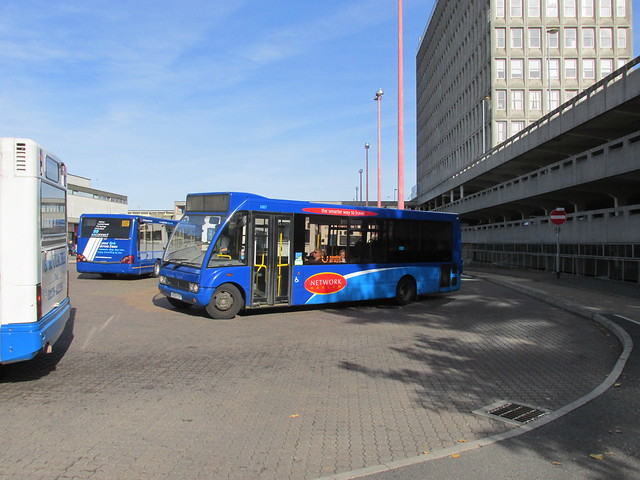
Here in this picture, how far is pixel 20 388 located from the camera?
603 centimetres

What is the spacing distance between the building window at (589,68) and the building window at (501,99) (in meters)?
7.93

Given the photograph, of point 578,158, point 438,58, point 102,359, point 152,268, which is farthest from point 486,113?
point 102,359

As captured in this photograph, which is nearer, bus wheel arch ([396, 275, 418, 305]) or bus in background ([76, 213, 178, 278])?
bus wheel arch ([396, 275, 418, 305])

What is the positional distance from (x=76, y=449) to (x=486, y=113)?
52.6m

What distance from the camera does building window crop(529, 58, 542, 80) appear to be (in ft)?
162

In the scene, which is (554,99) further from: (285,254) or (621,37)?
(285,254)

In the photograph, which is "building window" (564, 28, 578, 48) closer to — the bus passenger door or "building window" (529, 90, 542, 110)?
"building window" (529, 90, 542, 110)

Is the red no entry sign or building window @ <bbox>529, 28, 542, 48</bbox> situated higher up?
building window @ <bbox>529, 28, 542, 48</bbox>

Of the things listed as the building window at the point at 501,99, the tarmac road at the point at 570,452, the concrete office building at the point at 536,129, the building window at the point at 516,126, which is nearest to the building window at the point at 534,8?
the concrete office building at the point at 536,129

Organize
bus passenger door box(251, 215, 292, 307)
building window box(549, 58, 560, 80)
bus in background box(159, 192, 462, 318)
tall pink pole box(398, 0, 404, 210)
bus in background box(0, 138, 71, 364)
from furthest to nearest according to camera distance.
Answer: building window box(549, 58, 560, 80) < tall pink pole box(398, 0, 404, 210) < bus passenger door box(251, 215, 292, 307) < bus in background box(159, 192, 462, 318) < bus in background box(0, 138, 71, 364)

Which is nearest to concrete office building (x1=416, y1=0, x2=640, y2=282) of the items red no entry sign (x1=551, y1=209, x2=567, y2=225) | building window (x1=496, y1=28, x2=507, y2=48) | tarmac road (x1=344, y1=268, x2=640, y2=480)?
building window (x1=496, y1=28, x2=507, y2=48)

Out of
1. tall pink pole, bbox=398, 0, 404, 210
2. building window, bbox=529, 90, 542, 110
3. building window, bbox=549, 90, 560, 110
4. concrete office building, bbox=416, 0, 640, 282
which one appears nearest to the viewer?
concrete office building, bbox=416, 0, 640, 282

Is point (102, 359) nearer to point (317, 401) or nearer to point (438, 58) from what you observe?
point (317, 401)

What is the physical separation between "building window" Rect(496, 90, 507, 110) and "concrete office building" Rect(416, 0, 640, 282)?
98 millimetres
